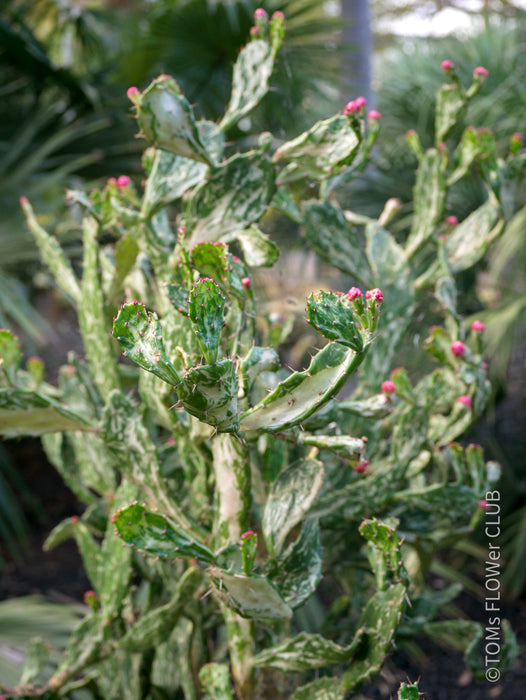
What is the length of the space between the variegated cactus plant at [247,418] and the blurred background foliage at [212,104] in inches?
43.6

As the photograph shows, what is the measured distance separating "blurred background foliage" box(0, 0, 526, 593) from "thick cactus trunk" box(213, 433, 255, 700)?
136cm

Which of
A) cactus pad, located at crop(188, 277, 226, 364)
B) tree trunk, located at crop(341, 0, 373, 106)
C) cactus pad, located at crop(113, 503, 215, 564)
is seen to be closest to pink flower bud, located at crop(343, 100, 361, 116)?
cactus pad, located at crop(188, 277, 226, 364)

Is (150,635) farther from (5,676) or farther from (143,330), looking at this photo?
(5,676)

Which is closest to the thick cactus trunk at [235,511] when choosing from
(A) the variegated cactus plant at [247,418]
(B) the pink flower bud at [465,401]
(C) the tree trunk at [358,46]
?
(A) the variegated cactus plant at [247,418]

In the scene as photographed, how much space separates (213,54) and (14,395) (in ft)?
6.19

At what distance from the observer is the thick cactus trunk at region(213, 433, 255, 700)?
83 cm

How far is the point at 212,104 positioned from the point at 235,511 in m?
1.87

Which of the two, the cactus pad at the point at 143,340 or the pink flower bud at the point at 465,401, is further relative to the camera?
the pink flower bud at the point at 465,401

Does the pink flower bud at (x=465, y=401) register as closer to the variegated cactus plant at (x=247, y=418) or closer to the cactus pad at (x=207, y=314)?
the variegated cactus plant at (x=247, y=418)

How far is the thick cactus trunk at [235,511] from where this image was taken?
2.73 ft

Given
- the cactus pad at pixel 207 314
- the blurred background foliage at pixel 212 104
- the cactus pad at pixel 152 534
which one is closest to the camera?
the cactus pad at pixel 207 314

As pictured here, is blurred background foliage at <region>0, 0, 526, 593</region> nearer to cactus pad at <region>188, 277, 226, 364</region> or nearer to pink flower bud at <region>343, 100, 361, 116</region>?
pink flower bud at <region>343, 100, 361, 116</region>

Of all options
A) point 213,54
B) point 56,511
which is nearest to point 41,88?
point 213,54

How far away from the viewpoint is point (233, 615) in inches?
34.6
